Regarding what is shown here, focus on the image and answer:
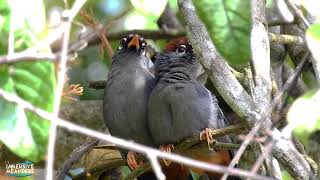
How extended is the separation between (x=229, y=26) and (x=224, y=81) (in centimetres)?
85

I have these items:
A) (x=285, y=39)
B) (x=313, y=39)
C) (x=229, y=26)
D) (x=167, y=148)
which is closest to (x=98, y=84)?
(x=167, y=148)

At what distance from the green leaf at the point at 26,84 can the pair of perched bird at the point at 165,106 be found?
1.73 metres

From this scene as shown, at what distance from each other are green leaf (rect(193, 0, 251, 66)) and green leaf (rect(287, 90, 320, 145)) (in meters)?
0.25

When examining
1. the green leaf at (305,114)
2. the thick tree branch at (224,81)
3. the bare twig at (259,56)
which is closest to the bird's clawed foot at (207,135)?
the bare twig at (259,56)

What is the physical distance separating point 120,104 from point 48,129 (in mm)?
1874

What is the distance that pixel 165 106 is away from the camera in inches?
132

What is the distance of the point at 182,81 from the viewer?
11.4 feet

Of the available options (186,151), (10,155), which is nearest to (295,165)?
(186,151)

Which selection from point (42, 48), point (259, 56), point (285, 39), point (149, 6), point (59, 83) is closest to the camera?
point (59, 83)

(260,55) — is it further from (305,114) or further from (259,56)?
(305,114)

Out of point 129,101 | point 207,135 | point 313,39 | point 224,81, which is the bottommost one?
point 207,135

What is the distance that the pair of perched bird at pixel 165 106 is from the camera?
3.35 m

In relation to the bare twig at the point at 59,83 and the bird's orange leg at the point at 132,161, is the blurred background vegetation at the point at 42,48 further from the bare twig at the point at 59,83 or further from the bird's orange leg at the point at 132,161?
the bird's orange leg at the point at 132,161

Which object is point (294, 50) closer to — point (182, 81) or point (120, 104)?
point (182, 81)
